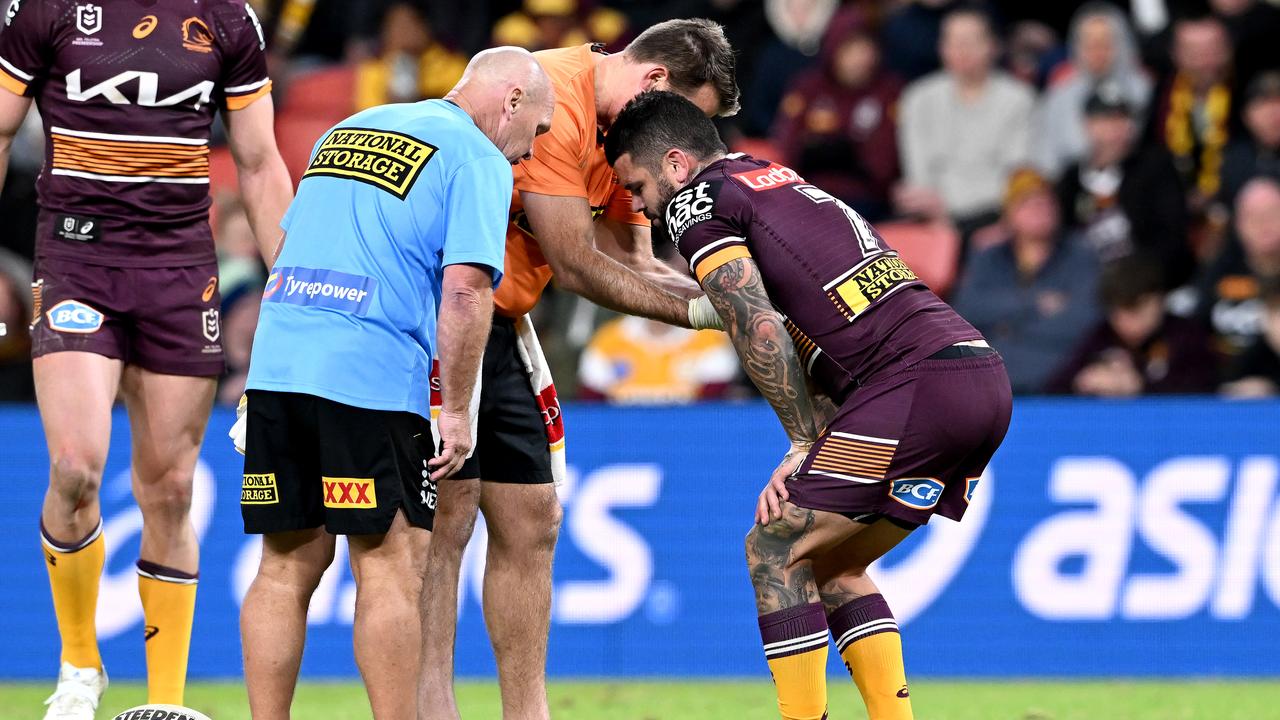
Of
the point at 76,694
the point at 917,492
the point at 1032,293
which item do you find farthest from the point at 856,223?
the point at 1032,293

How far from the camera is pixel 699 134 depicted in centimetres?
610

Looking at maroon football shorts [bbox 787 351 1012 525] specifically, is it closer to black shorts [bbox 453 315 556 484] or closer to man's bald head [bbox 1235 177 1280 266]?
black shorts [bbox 453 315 556 484]

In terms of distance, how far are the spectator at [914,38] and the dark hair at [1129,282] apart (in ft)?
9.89

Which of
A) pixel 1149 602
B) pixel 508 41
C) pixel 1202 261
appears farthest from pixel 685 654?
pixel 508 41

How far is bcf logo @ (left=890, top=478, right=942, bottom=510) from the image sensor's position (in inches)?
227

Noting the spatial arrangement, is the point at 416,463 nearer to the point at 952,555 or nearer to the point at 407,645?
the point at 407,645

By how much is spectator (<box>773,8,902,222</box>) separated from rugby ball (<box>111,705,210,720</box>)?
7.32m

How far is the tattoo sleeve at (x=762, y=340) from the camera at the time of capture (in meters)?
5.67

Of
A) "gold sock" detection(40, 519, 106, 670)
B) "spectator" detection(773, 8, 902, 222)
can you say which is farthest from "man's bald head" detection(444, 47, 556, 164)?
"spectator" detection(773, 8, 902, 222)

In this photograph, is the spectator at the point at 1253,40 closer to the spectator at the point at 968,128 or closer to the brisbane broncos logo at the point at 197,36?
the spectator at the point at 968,128

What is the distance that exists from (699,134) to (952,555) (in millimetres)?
4111

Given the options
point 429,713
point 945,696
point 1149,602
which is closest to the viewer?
point 429,713

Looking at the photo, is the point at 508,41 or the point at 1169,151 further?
the point at 508,41

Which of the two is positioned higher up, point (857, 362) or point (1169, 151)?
point (857, 362)
